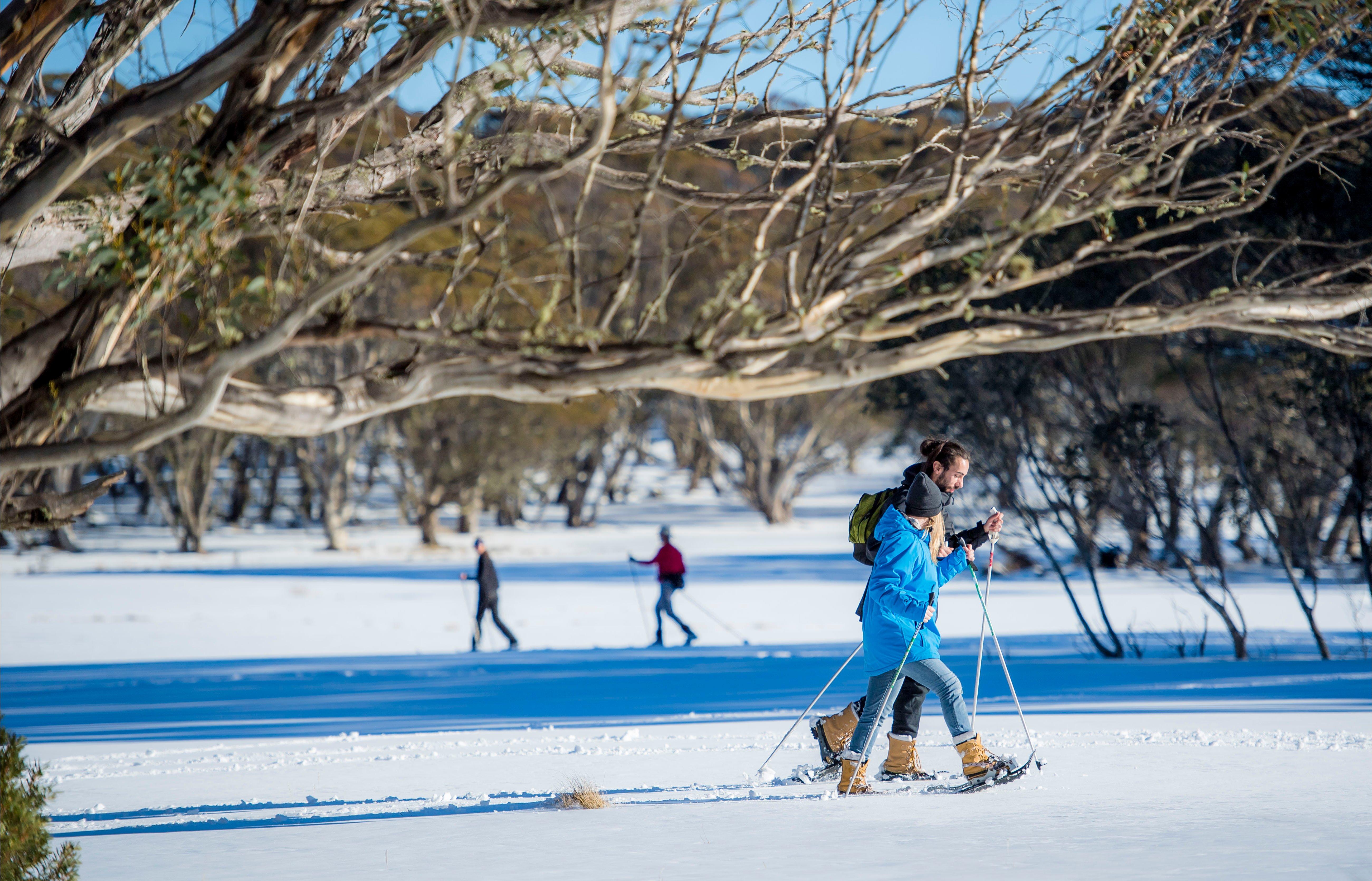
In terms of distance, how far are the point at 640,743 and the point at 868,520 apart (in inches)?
114

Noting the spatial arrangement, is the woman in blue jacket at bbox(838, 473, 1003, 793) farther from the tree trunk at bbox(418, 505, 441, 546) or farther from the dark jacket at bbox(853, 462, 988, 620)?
the tree trunk at bbox(418, 505, 441, 546)

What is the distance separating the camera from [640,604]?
78.7ft

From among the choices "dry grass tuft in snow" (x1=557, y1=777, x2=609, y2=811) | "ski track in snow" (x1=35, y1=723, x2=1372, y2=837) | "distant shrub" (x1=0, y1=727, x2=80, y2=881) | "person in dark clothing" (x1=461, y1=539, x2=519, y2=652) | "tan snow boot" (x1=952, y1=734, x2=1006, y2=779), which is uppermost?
"person in dark clothing" (x1=461, y1=539, x2=519, y2=652)

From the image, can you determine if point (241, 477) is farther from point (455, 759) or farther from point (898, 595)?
point (898, 595)

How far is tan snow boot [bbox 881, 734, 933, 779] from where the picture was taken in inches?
259

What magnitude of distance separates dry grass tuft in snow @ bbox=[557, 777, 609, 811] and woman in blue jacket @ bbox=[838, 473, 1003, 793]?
1.18m

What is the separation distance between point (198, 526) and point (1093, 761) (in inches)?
1387

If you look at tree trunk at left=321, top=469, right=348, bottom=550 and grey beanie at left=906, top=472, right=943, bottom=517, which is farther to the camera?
tree trunk at left=321, top=469, right=348, bottom=550

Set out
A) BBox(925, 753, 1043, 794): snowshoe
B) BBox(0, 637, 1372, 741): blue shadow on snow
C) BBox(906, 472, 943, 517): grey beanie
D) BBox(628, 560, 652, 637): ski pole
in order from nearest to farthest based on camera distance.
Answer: BBox(906, 472, 943, 517): grey beanie
BBox(925, 753, 1043, 794): snowshoe
BBox(0, 637, 1372, 741): blue shadow on snow
BBox(628, 560, 652, 637): ski pole

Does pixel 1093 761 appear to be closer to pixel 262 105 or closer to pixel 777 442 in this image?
pixel 262 105

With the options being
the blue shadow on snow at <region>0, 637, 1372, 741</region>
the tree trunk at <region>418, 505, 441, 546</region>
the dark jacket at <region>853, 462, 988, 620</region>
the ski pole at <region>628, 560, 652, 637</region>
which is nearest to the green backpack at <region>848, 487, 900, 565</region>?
the dark jacket at <region>853, 462, 988, 620</region>

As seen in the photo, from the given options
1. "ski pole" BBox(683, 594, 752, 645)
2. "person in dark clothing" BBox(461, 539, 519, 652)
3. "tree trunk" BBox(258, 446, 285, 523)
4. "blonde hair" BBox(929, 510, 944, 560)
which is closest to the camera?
"blonde hair" BBox(929, 510, 944, 560)

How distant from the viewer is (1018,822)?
221 inches

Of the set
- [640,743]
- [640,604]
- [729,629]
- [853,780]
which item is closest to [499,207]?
[853,780]
